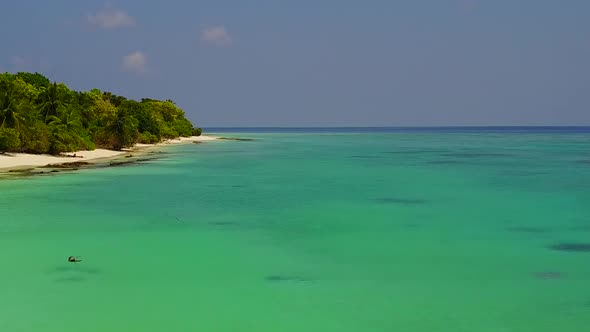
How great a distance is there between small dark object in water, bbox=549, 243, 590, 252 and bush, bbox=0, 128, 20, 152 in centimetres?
3776

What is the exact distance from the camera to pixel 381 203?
990 inches

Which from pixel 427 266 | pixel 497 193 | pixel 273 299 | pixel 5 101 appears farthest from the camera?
pixel 5 101

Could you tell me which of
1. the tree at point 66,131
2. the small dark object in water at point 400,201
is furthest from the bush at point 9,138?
the small dark object in water at point 400,201

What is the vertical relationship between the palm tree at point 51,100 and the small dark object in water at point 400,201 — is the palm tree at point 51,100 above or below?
above

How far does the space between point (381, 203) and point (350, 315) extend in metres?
15.3

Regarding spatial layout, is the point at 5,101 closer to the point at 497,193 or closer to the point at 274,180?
the point at 274,180

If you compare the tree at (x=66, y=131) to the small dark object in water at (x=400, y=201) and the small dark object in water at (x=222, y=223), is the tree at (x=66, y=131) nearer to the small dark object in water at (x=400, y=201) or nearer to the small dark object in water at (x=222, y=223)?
the small dark object in water at (x=400, y=201)

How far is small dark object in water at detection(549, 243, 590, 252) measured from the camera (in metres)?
15.9

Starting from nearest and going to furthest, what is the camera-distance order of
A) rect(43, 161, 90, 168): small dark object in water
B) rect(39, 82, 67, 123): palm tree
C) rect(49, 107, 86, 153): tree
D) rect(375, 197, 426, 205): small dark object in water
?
rect(375, 197, 426, 205): small dark object in water, rect(43, 161, 90, 168): small dark object in water, rect(49, 107, 86, 153): tree, rect(39, 82, 67, 123): palm tree

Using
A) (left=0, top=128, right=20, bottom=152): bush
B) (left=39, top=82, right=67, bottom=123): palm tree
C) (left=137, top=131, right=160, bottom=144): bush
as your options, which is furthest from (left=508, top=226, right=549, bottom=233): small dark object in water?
(left=137, top=131, right=160, bottom=144): bush

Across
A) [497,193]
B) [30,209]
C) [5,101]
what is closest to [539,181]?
[497,193]

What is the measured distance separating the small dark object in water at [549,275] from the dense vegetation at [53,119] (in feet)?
128

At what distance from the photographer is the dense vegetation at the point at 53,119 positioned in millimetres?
43906

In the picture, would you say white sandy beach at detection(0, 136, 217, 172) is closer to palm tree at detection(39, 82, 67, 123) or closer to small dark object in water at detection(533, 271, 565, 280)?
palm tree at detection(39, 82, 67, 123)
